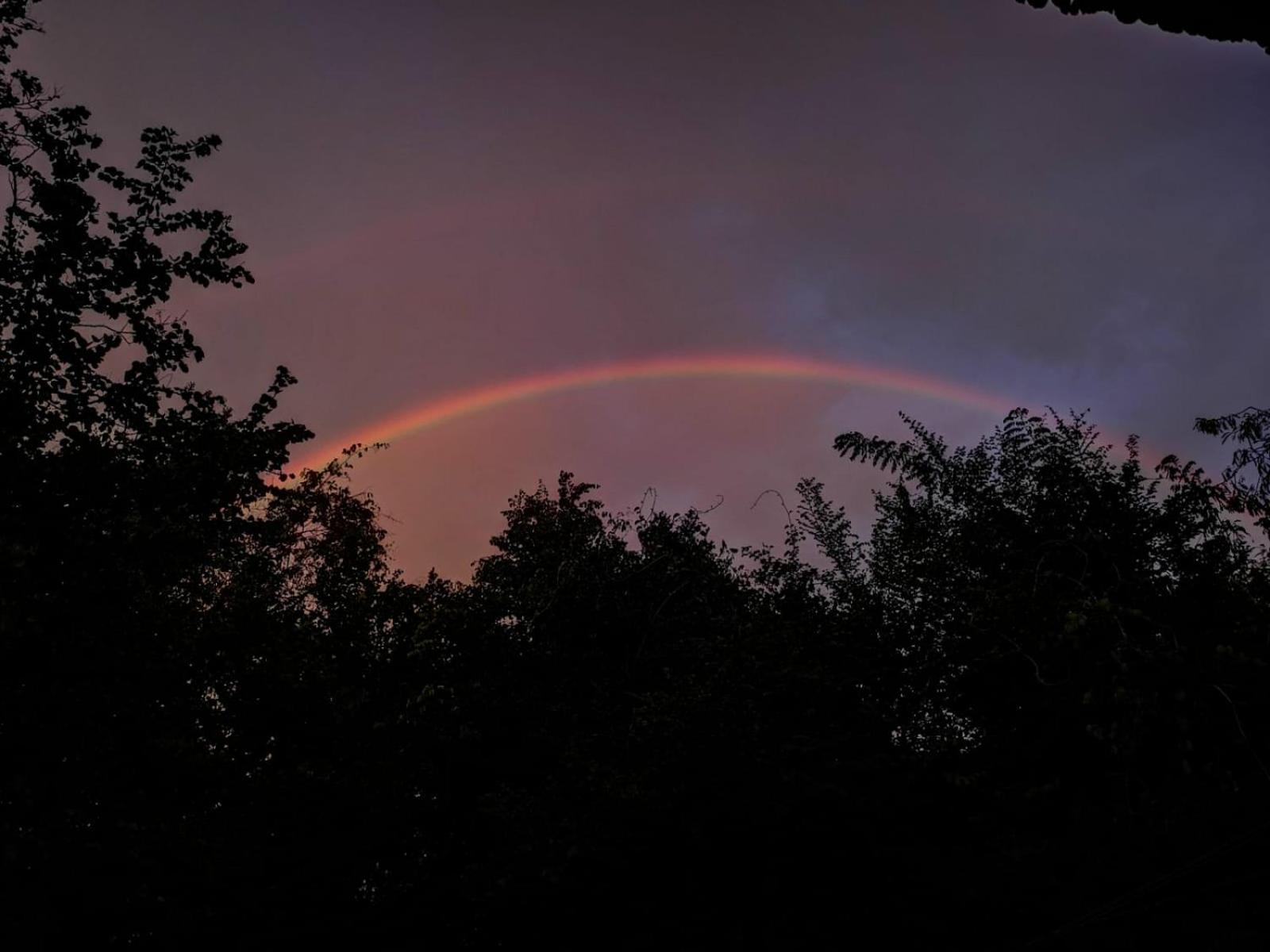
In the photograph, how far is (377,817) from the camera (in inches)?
592

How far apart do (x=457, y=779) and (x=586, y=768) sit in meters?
4.39

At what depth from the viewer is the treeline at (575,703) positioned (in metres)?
7.79

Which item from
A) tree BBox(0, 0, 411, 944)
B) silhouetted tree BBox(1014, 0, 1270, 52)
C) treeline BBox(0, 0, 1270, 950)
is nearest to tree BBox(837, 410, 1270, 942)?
treeline BBox(0, 0, 1270, 950)

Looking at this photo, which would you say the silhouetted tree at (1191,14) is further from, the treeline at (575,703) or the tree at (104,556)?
the tree at (104,556)

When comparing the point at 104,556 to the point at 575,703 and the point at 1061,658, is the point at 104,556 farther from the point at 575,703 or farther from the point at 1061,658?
the point at 1061,658

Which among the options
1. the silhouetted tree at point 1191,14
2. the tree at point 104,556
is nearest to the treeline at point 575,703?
the tree at point 104,556

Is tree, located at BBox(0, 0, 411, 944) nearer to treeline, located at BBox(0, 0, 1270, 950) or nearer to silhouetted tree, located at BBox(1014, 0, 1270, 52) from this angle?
treeline, located at BBox(0, 0, 1270, 950)

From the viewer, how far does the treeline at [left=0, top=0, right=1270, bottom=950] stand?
25.6 feet

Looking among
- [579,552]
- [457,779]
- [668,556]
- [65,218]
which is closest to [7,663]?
[65,218]

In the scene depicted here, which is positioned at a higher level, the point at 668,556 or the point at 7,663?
the point at 668,556

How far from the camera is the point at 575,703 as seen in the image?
16.1 m

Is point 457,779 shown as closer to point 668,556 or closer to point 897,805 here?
point 668,556

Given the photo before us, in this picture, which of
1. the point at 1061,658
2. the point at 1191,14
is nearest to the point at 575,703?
the point at 1061,658

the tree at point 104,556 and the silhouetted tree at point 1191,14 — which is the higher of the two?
the tree at point 104,556
